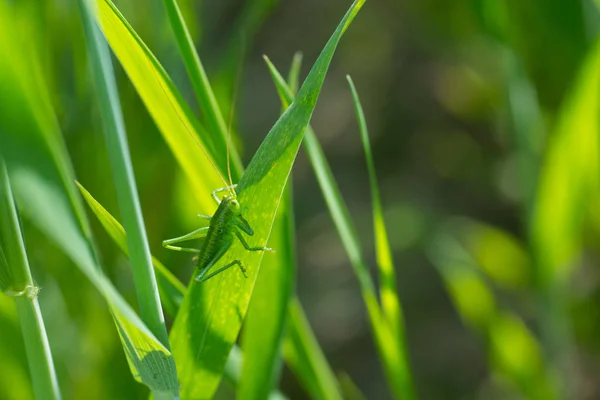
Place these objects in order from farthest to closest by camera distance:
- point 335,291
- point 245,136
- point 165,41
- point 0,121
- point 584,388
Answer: point 245,136 → point 335,291 → point 584,388 → point 165,41 → point 0,121

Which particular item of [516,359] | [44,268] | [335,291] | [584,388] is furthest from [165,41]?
[584,388]

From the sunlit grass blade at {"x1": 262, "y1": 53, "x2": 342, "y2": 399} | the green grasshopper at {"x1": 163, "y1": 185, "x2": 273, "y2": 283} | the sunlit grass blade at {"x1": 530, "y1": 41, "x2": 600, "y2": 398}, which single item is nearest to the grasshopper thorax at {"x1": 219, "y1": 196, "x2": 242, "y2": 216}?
the green grasshopper at {"x1": 163, "y1": 185, "x2": 273, "y2": 283}

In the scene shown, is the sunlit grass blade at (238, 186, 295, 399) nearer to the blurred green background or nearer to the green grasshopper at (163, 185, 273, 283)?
the green grasshopper at (163, 185, 273, 283)

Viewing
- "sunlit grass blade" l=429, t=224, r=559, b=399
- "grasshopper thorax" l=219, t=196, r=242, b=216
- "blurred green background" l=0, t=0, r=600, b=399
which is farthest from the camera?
"sunlit grass blade" l=429, t=224, r=559, b=399

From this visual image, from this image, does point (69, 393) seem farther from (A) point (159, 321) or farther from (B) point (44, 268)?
(A) point (159, 321)

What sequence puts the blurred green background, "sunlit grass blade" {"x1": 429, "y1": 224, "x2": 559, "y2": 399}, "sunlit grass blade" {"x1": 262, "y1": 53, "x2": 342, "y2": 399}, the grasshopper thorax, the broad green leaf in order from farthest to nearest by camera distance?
"sunlit grass blade" {"x1": 429, "y1": 224, "x2": 559, "y2": 399}
the blurred green background
"sunlit grass blade" {"x1": 262, "y1": 53, "x2": 342, "y2": 399}
the grasshopper thorax
the broad green leaf

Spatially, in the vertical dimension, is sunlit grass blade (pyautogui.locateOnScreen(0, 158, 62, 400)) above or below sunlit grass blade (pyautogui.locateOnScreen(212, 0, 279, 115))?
below

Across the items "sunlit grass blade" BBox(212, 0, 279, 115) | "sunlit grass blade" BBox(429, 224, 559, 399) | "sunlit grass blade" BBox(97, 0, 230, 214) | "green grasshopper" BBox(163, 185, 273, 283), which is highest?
"sunlit grass blade" BBox(212, 0, 279, 115)

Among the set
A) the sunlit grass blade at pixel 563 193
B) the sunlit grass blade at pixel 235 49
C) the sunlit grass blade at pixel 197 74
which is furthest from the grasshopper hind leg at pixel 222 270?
the sunlit grass blade at pixel 563 193
